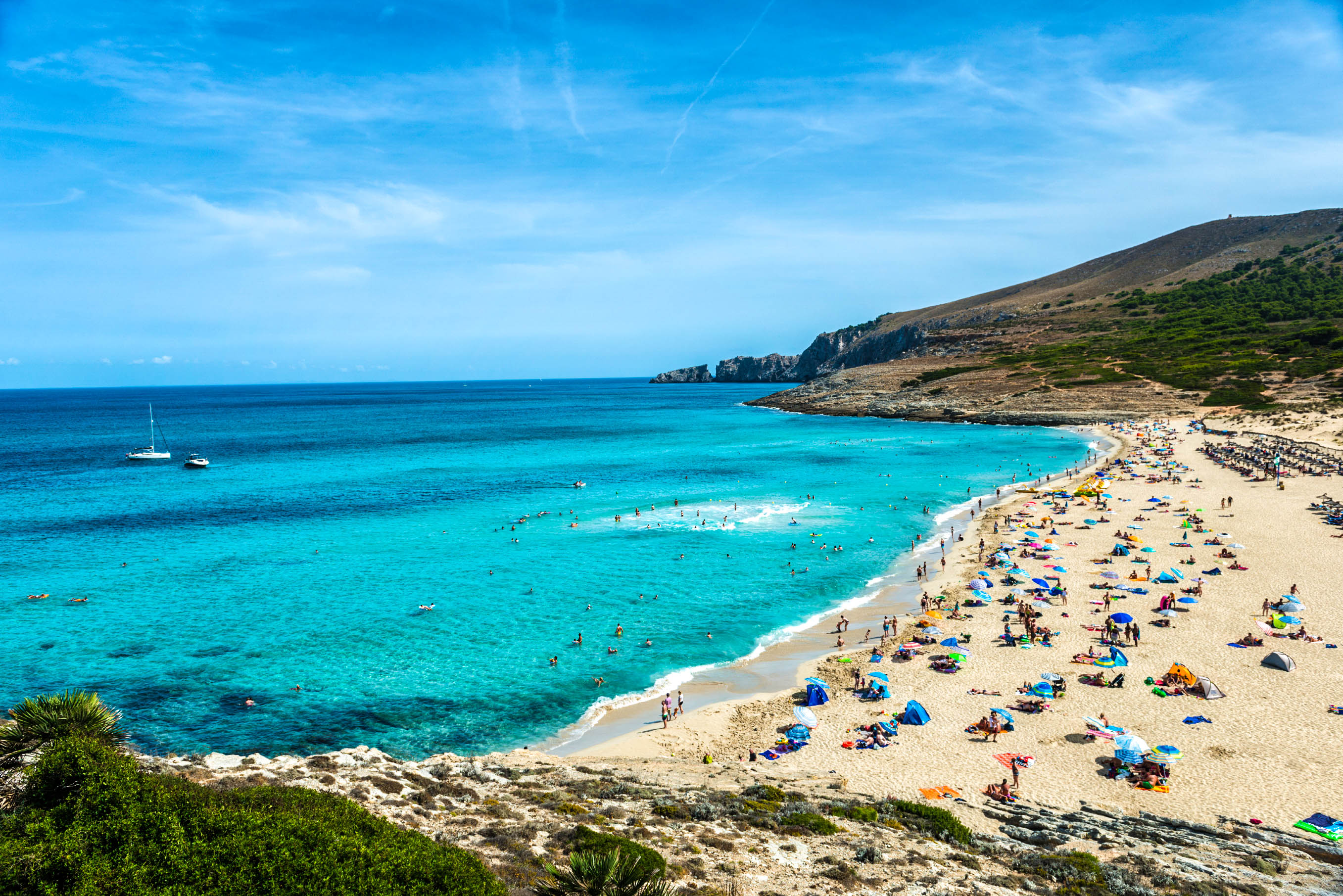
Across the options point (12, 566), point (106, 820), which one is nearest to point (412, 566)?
point (12, 566)

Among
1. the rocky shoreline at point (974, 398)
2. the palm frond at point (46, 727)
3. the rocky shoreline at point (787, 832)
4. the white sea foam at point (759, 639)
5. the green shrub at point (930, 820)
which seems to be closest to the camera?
the palm frond at point (46, 727)

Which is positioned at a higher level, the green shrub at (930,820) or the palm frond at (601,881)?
the palm frond at (601,881)

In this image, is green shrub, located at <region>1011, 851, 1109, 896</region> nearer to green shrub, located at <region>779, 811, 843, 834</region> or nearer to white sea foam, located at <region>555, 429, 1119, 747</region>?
green shrub, located at <region>779, 811, 843, 834</region>

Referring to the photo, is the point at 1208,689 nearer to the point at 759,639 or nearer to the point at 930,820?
the point at 930,820

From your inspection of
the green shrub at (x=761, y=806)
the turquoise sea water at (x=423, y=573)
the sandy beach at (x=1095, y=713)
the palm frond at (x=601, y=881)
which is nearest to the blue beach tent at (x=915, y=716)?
the sandy beach at (x=1095, y=713)

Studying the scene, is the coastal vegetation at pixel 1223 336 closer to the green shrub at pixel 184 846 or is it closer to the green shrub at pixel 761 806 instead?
the green shrub at pixel 761 806

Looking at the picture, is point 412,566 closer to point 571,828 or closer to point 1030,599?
point 571,828

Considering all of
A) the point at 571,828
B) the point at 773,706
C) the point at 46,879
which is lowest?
the point at 773,706
